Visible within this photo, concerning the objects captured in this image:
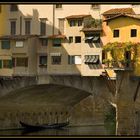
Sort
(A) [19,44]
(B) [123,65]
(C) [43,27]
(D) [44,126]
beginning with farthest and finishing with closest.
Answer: (D) [44,126] < (C) [43,27] < (A) [19,44] < (B) [123,65]

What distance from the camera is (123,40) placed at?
30.7 meters

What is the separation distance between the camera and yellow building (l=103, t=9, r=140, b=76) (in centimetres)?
2864

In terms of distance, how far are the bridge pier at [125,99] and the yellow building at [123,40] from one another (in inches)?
25.5

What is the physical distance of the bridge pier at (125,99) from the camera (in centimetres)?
2797

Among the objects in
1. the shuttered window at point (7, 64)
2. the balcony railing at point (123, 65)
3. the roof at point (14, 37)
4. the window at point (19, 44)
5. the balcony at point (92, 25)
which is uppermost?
the balcony at point (92, 25)

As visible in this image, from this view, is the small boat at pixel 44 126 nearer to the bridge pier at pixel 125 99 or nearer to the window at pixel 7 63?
the window at pixel 7 63

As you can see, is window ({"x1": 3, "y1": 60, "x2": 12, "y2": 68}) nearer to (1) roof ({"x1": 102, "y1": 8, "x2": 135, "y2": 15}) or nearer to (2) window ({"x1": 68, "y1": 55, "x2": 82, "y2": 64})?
(2) window ({"x1": 68, "y1": 55, "x2": 82, "y2": 64})

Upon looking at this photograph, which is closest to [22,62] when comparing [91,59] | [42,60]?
[42,60]

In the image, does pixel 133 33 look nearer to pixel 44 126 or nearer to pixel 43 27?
pixel 43 27

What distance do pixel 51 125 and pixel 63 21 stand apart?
9.95 m

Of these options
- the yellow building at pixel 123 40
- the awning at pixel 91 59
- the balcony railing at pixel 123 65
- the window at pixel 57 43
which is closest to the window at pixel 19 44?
the window at pixel 57 43

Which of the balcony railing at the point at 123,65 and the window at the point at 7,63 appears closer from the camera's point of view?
the balcony railing at the point at 123,65

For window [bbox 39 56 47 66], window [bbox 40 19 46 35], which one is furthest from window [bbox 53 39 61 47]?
window [bbox 40 19 46 35]

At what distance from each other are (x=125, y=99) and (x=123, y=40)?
14.3ft
